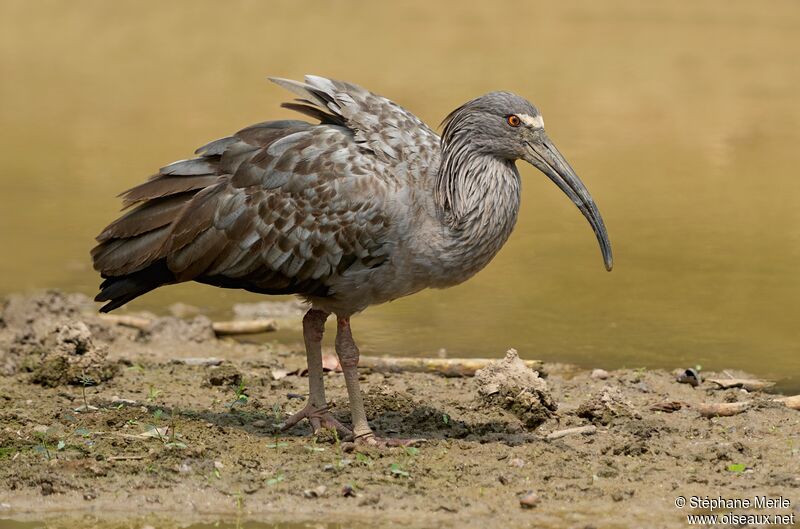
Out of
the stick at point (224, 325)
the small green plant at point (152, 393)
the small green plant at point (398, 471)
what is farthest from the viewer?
the stick at point (224, 325)

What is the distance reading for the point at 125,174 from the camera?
58.5 feet

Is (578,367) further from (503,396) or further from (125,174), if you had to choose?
(125,174)

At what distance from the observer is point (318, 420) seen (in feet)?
31.3

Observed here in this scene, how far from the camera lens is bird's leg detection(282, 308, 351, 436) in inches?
376

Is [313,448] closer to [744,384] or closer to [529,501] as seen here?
[529,501]

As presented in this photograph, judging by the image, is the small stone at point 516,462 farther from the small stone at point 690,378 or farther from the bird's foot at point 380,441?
the small stone at point 690,378

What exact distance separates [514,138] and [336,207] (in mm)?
1329

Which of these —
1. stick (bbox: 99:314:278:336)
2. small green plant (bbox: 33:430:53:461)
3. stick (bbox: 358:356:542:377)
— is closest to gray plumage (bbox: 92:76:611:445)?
small green plant (bbox: 33:430:53:461)

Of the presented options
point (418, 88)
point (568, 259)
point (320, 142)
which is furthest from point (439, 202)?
point (418, 88)

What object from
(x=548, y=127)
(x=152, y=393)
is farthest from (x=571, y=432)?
(x=548, y=127)

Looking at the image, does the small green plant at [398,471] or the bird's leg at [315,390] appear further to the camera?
the bird's leg at [315,390]

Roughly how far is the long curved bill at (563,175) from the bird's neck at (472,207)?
23 cm

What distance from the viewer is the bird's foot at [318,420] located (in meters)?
9.53

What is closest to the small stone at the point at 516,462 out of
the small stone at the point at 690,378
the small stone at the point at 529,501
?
the small stone at the point at 529,501
